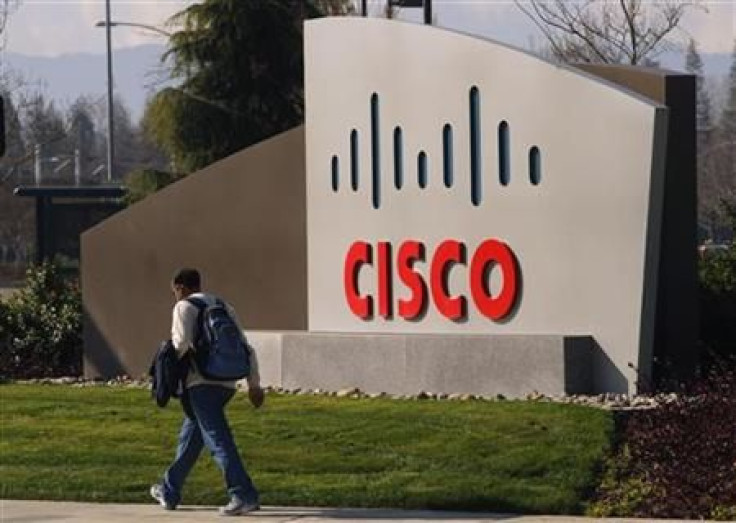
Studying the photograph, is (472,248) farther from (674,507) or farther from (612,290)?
(674,507)

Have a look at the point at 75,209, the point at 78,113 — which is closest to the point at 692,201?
the point at 75,209

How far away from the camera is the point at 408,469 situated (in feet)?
49.4

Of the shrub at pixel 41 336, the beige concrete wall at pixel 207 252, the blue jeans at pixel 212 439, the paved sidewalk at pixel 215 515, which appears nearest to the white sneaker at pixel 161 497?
the paved sidewalk at pixel 215 515

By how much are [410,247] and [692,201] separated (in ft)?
9.35

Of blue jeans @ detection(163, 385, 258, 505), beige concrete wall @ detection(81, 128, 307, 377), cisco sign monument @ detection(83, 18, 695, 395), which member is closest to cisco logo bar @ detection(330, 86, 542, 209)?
cisco sign monument @ detection(83, 18, 695, 395)

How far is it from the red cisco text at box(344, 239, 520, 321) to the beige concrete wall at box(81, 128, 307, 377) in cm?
111

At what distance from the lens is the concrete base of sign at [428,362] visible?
18172mm

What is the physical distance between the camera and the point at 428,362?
19125 millimetres

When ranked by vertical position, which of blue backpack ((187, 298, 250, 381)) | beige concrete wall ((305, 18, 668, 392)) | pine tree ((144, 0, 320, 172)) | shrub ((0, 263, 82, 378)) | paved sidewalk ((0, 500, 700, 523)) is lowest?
paved sidewalk ((0, 500, 700, 523))

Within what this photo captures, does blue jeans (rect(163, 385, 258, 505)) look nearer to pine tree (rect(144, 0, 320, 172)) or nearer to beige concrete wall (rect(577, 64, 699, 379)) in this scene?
beige concrete wall (rect(577, 64, 699, 379))

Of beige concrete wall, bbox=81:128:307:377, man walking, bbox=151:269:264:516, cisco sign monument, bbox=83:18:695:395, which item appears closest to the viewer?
man walking, bbox=151:269:264:516

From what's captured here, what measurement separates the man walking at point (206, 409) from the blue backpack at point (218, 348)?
5cm

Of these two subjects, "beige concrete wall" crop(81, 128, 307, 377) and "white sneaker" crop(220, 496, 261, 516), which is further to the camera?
"beige concrete wall" crop(81, 128, 307, 377)

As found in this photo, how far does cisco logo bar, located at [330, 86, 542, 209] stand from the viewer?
61.8 feet
